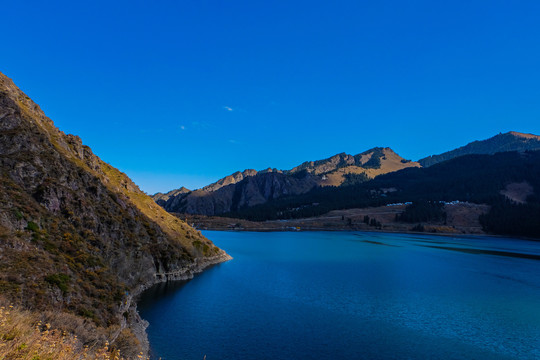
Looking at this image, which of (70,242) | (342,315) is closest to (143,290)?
(70,242)

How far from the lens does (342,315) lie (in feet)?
161

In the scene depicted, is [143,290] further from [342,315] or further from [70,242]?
[342,315]

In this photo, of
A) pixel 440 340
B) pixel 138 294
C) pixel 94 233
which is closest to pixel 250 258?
pixel 138 294

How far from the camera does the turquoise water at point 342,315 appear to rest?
37.4m

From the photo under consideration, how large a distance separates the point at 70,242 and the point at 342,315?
4267cm

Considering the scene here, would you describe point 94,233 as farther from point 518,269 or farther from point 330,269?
point 518,269

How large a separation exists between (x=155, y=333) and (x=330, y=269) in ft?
199

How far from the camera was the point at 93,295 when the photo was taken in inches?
1444

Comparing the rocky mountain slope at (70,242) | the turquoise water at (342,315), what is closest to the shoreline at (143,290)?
the rocky mountain slope at (70,242)

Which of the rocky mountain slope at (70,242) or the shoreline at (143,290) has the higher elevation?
the rocky mountain slope at (70,242)

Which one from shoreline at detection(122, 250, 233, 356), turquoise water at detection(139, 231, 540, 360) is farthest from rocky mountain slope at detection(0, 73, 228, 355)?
turquoise water at detection(139, 231, 540, 360)

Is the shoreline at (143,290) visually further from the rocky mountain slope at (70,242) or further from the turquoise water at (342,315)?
the turquoise water at (342,315)

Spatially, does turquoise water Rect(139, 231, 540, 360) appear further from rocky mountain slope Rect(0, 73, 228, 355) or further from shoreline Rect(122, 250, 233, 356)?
rocky mountain slope Rect(0, 73, 228, 355)

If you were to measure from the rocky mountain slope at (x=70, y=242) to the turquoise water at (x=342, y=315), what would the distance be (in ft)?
20.6
